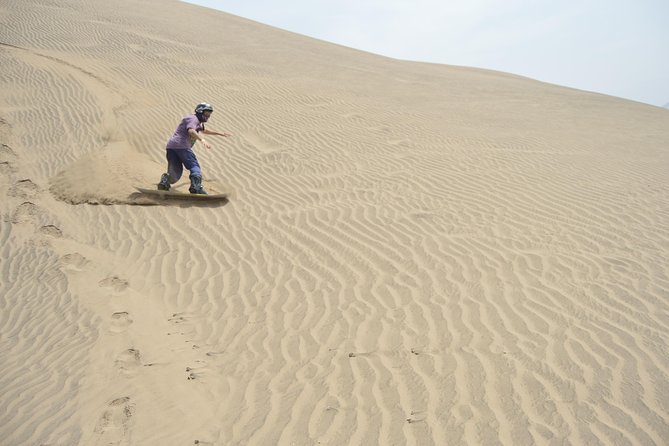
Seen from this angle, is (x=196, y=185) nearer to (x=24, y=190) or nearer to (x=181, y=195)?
(x=181, y=195)

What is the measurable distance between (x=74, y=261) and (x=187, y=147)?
7.60 feet

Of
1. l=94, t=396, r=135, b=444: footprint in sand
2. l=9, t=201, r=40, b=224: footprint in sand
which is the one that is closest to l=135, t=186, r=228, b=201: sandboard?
l=9, t=201, r=40, b=224: footprint in sand

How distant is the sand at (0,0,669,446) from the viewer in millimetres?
3068

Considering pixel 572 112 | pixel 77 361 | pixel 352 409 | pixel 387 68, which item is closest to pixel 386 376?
pixel 352 409

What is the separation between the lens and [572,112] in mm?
15156

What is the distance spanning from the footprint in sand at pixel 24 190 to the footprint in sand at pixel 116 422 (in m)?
5.45

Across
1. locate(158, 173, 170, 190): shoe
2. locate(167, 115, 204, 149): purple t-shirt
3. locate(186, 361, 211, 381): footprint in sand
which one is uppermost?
locate(167, 115, 204, 149): purple t-shirt

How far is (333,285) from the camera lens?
15.5 feet

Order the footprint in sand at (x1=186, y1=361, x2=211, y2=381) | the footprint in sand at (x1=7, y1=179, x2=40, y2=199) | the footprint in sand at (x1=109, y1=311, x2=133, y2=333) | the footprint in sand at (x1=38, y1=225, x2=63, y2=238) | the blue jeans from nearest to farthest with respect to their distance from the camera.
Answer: the footprint in sand at (x1=186, y1=361, x2=211, y2=381) → the footprint in sand at (x1=109, y1=311, x2=133, y2=333) → the footprint in sand at (x1=38, y1=225, x2=63, y2=238) → the blue jeans → the footprint in sand at (x1=7, y1=179, x2=40, y2=199)

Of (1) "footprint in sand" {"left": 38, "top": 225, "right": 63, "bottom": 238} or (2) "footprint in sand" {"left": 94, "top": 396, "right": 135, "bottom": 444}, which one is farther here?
(1) "footprint in sand" {"left": 38, "top": 225, "right": 63, "bottom": 238}

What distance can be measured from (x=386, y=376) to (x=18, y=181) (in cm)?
752

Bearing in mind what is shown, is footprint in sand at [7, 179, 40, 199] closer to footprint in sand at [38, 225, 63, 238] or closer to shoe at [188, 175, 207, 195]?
footprint in sand at [38, 225, 63, 238]

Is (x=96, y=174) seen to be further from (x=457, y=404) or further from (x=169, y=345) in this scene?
(x=457, y=404)

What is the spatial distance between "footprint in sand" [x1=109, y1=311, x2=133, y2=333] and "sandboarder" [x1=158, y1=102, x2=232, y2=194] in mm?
2920
